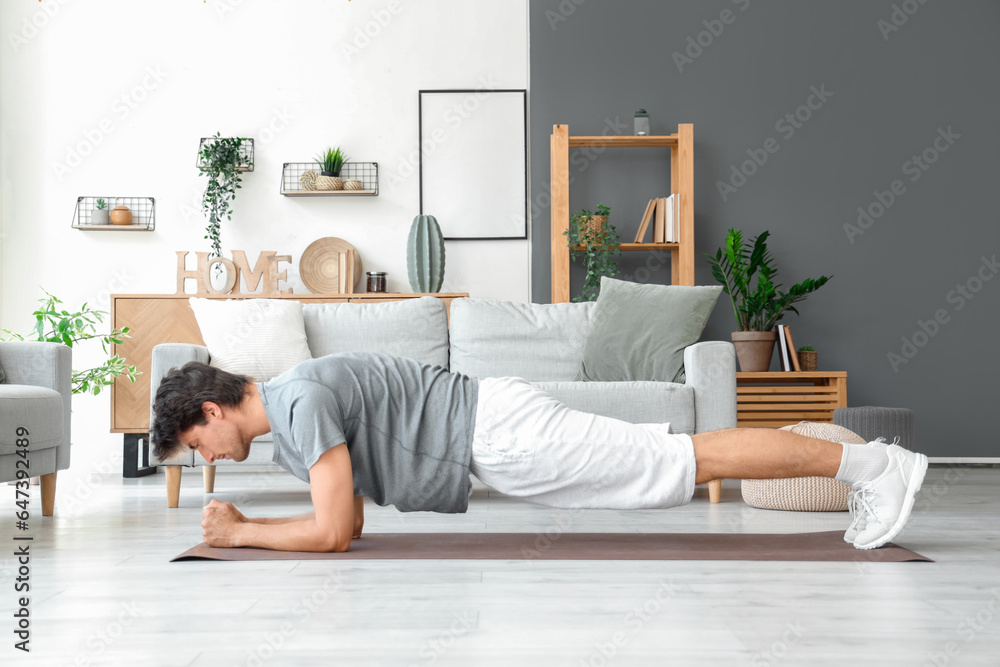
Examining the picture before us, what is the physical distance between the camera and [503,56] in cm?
492

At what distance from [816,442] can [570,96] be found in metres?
3.32

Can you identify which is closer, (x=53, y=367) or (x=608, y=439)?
(x=608, y=439)

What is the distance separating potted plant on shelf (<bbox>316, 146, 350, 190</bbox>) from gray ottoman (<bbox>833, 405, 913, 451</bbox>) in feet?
9.41

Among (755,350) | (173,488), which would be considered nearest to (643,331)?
(755,350)

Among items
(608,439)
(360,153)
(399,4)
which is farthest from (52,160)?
(608,439)

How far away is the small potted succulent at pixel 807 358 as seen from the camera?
4.45 m

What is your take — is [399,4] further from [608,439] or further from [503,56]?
[608,439]

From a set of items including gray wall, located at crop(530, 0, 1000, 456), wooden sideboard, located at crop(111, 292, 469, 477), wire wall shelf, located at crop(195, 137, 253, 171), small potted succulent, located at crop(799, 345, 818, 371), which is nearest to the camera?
wooden sideboard, located at crop(111, 292, 469, 477)

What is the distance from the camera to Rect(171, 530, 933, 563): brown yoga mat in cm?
200

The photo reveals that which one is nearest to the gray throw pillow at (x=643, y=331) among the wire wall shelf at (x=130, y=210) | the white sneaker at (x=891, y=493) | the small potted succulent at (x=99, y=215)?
the white sneaker at (x=891, y=493)

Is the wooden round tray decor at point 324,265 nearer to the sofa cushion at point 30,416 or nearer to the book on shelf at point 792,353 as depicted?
the sofa cushion at point 30,416

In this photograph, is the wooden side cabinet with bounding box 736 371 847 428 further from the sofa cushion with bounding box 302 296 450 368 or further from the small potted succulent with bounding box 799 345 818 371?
the sofa cushion with bounding box 302 296 450 368

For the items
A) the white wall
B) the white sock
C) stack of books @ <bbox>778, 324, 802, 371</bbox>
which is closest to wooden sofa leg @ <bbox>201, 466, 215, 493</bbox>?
the white wall

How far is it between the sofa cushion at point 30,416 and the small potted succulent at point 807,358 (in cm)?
344
